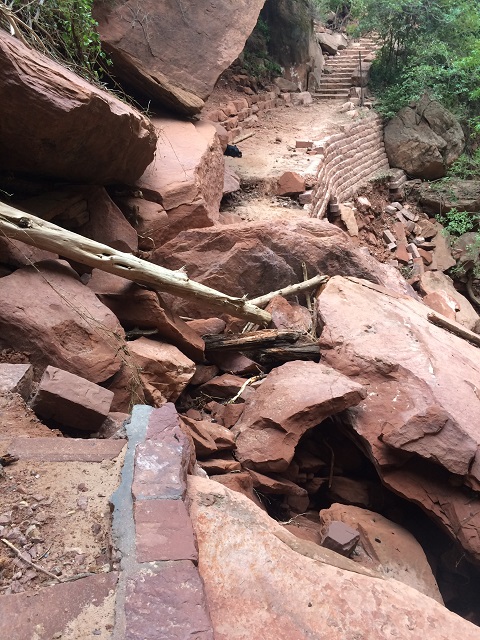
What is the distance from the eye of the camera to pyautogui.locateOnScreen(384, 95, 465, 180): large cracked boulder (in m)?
12.5

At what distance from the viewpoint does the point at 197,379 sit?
4.14m

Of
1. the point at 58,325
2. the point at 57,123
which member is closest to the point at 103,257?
the point at 58,325

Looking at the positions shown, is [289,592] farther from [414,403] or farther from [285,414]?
[414,403]

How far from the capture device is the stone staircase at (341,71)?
45.1 feet

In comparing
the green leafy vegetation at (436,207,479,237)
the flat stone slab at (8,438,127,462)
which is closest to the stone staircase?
the green leafy vegetation at (436,207,479,237)

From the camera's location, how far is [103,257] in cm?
381

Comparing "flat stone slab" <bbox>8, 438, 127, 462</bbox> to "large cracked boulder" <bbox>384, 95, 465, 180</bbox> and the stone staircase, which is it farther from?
the stone staircase

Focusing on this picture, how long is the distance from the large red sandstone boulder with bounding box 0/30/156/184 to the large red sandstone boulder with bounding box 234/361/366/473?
2435 mm

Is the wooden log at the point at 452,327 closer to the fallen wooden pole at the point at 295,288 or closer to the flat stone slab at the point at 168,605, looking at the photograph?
the fallen wooden pole at the point at 295,288

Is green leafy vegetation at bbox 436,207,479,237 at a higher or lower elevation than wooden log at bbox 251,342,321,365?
higher

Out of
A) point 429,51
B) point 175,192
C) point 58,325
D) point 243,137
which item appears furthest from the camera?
point 429,51

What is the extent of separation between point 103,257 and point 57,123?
103 cm

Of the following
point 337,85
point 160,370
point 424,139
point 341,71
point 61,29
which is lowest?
point 160,370

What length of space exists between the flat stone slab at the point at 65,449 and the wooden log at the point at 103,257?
1766 mm
